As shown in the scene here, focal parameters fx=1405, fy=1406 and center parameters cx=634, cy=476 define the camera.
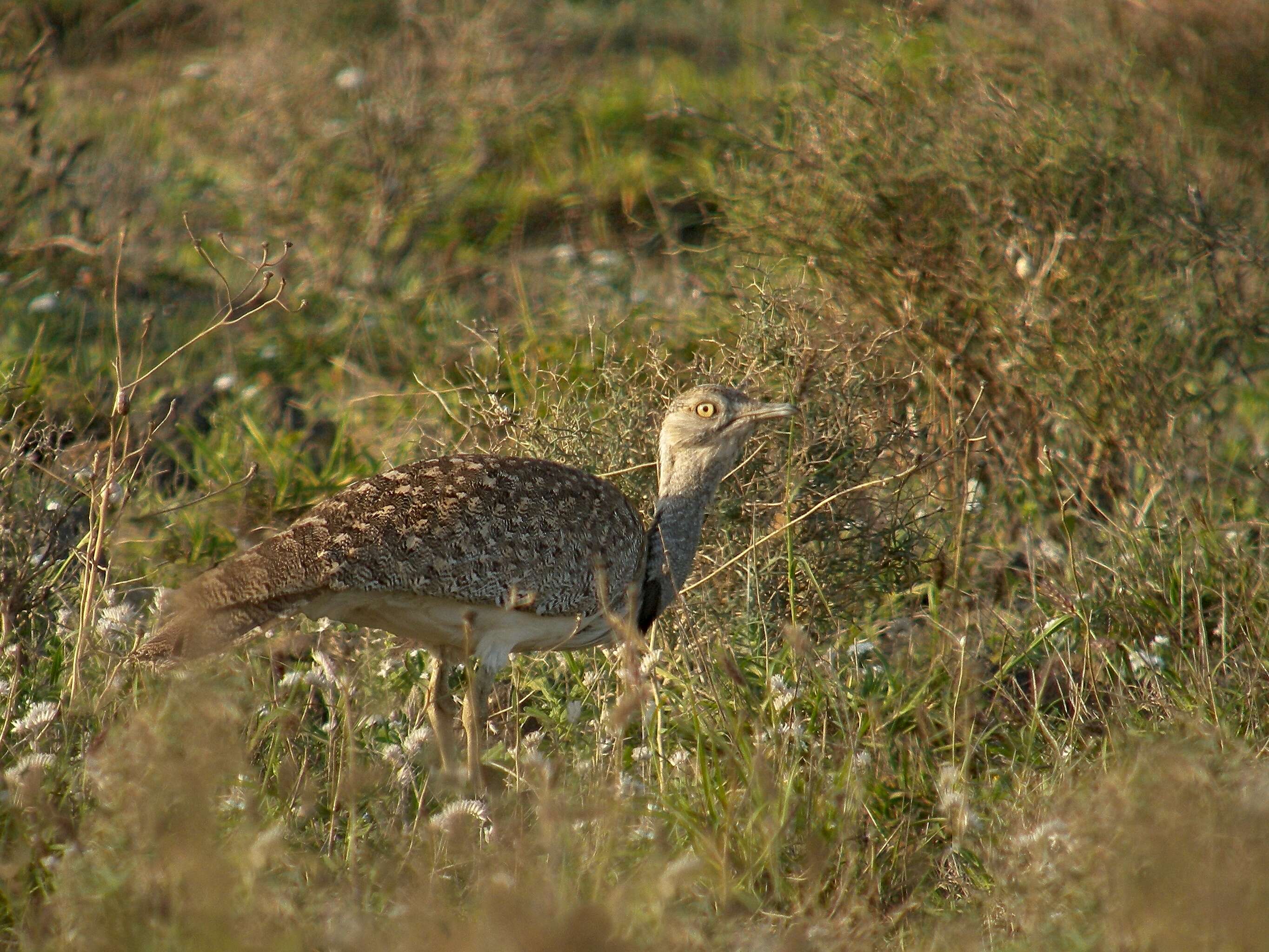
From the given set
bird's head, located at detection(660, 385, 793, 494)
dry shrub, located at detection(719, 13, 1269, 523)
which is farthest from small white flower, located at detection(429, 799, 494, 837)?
dry shrub, located at detection(719, 13, 1269, 523)

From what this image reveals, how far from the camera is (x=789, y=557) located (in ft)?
11.1

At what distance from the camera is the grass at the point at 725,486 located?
2.27 meters

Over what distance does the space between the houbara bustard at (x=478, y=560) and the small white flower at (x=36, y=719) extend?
0.23 metres

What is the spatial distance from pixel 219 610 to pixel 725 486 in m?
1.62

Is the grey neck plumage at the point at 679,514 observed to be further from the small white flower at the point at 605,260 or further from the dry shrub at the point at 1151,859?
the small white flower at the point at 605,260

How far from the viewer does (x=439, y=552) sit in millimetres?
3238

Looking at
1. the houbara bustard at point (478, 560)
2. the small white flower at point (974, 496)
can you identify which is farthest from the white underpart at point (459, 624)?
the small white flower at point (974, 496)

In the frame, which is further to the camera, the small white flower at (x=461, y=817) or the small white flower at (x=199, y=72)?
the small white flower at (x=199, y=72)

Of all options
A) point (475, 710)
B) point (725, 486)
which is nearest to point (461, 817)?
point (475, 710)

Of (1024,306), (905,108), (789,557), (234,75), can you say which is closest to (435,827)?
(789,557)

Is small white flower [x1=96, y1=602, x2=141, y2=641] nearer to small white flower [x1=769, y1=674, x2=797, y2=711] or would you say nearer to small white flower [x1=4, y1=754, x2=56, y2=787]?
small white flower [x1=4, y1=754, x2=56, y2=787]

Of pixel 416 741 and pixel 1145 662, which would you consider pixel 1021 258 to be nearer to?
pixel 1145 662

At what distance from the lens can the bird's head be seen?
375 centimetres

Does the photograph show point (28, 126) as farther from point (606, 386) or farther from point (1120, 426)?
point (1120, 426)
